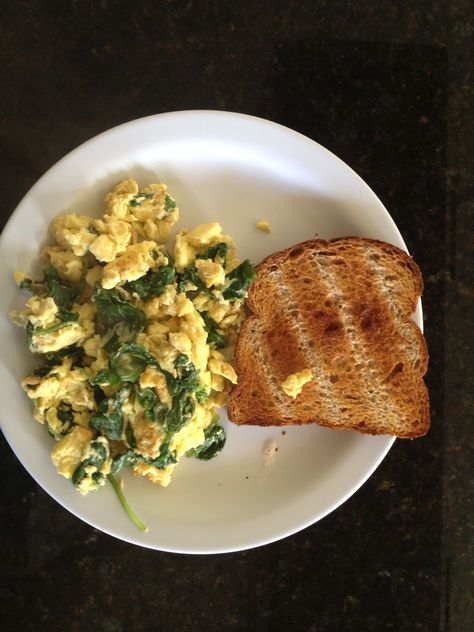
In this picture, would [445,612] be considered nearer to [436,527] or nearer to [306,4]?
[436,527]

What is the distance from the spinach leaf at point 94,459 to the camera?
1.89 m

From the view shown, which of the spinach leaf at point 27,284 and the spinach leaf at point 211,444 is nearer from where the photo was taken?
the spinach leaf at point 27,284

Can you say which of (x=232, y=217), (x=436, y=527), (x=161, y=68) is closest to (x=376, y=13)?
(x=161, y=68)

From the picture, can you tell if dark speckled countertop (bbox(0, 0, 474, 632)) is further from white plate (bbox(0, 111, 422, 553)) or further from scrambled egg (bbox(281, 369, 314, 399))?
scrambled egg (bbox(281, 369, 314, 399))

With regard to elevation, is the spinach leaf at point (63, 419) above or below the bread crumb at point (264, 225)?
below

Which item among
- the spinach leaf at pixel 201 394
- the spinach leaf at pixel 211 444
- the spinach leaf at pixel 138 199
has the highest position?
the spinach leaf at pixel 138 199

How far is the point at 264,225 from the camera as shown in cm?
213

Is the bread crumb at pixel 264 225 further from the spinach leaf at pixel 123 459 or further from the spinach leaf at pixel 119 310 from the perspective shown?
the spinach leaf at pixel 123 459

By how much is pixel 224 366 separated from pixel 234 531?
1.89 ft

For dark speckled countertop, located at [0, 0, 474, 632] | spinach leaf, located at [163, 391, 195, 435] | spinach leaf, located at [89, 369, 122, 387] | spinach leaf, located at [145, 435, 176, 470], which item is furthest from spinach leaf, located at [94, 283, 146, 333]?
dark speckled countertop, located at [0, 0, 474, 632]

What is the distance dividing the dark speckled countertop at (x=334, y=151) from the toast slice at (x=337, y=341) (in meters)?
0.30

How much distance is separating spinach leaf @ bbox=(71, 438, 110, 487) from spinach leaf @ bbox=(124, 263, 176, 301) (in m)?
0.47

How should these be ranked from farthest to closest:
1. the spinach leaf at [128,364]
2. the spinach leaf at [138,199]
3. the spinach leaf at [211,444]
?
the spinach leaf at [211,444], the spinach leaf at [138,199], the spinach leaf at [128,364]

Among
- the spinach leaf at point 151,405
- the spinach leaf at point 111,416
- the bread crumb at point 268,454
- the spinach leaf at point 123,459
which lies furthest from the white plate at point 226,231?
the spinach leaf at point 151,405
